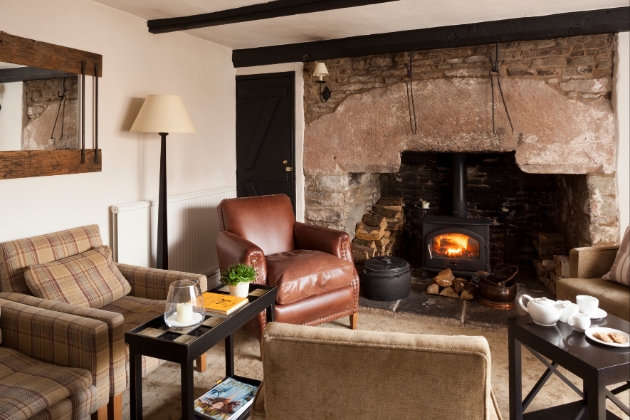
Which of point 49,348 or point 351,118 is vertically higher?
point 351,118

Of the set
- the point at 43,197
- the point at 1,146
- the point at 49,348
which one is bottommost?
the point at 49,348

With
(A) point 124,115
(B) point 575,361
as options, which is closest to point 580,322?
(B) point 575,361

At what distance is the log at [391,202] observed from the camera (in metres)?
4.91

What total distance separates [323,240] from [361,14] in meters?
1.68

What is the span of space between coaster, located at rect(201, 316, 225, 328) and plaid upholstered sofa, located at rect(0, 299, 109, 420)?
43 centimetres

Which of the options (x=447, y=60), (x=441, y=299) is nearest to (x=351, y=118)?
(x=447, y=60)

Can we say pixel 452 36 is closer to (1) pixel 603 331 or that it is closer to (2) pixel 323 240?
(2) pixel 323 240

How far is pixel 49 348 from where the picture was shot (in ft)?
6.85

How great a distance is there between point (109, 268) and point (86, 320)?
2.55 ft

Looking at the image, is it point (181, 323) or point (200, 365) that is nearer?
point (181, 323)

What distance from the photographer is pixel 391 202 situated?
5023mm

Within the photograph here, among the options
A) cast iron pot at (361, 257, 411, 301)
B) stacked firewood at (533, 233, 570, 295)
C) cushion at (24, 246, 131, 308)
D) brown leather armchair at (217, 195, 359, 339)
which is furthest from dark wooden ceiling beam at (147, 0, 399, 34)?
stacked firewood at (533, 233, 570, 295)

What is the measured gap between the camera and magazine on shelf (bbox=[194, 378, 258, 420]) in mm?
2037

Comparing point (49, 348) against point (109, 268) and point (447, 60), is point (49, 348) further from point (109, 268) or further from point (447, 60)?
point (447, 60)
